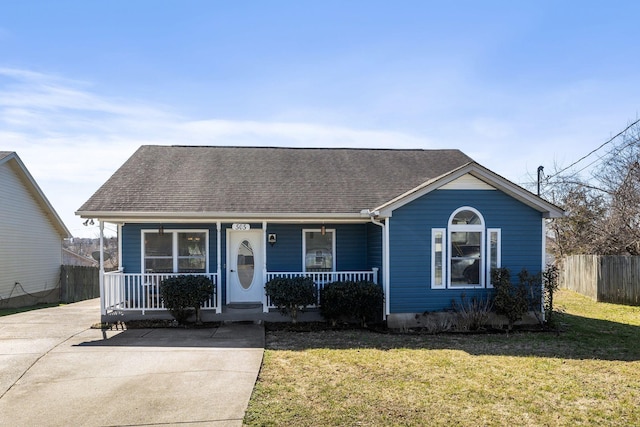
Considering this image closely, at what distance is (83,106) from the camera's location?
12.7 metres

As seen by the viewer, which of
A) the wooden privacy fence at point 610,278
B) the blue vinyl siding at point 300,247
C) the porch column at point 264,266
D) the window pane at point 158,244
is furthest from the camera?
the wooden privacy fence at point 610,278

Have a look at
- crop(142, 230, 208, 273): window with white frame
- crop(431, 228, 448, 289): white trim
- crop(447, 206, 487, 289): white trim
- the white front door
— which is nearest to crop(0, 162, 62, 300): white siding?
crop(142, 230, 208, 273): window with white frame

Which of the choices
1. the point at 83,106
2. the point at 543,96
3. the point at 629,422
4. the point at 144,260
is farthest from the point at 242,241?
the point at 543,96

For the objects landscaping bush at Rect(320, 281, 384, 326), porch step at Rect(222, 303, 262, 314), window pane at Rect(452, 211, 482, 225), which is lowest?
porch step at Rect(222, 303, 262, 314)

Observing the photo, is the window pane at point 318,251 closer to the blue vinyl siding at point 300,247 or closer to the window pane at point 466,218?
the blue vinyl siding at point 300,247

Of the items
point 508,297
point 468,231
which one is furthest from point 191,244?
point 508,297

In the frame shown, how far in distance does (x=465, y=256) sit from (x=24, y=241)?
17.4m

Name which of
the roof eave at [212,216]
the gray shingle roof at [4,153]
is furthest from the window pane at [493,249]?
the gray shingle roof at [4,153]

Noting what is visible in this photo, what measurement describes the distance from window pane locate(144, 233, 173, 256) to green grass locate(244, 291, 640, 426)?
13.1 ft

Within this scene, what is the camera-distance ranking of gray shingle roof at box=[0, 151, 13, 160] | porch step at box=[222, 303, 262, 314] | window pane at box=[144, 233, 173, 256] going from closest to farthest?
porch step at box=[222, 303, 262, 314] < window pane at box=[144, 233, 173, 256] < gray shingle roof at box=[0, 151, 13, 160]

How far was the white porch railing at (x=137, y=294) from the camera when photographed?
33.9ft

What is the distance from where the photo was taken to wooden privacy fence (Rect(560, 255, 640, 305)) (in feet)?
47.0

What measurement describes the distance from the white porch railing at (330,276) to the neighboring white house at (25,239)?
1206cm

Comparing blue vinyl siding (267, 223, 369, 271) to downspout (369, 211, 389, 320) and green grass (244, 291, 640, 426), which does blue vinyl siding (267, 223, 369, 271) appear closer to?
downspout (369, 211, 389, 320)
